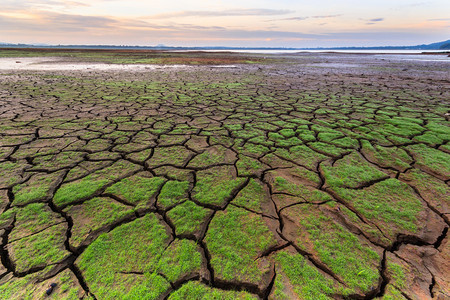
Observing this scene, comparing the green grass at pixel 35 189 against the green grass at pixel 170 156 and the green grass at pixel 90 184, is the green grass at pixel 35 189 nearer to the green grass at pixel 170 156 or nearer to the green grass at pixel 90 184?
the green grass at pixel 90 184

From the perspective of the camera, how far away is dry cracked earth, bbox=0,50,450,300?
1.17 metres

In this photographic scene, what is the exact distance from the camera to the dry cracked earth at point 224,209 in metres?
1.17

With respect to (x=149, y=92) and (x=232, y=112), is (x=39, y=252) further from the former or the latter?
(x=149, y=92)

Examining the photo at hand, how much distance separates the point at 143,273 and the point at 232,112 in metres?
3.40

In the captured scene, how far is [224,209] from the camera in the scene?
171 centimetres

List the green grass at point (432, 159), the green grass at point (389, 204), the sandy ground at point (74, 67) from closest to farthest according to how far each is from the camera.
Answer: the green grass at point (389, 204) < the green grass at point (432, 159) < the sandy ground at point (74, 67)

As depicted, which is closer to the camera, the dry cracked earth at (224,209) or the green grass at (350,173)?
the dry cracked earth at (224,209)

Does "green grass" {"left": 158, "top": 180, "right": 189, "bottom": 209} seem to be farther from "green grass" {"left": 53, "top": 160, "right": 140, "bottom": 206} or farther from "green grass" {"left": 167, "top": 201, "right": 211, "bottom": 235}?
"green grass" {"left": 53, "top": 160, "right": 140, "bottom": 206}

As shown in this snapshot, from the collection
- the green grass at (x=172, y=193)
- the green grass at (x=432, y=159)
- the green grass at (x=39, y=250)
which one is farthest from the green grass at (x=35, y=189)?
the green grass at (x=432, y=159)

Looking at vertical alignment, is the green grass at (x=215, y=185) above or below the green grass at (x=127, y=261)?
above

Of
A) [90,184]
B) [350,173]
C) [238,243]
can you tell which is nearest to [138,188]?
[90,184]

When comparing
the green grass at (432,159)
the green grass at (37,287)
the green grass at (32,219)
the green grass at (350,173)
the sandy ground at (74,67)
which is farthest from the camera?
the sandy ground at (74,67)

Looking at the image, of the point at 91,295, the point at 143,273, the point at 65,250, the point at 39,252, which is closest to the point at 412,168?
the point at 143,273

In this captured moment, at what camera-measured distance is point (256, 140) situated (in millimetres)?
2910
